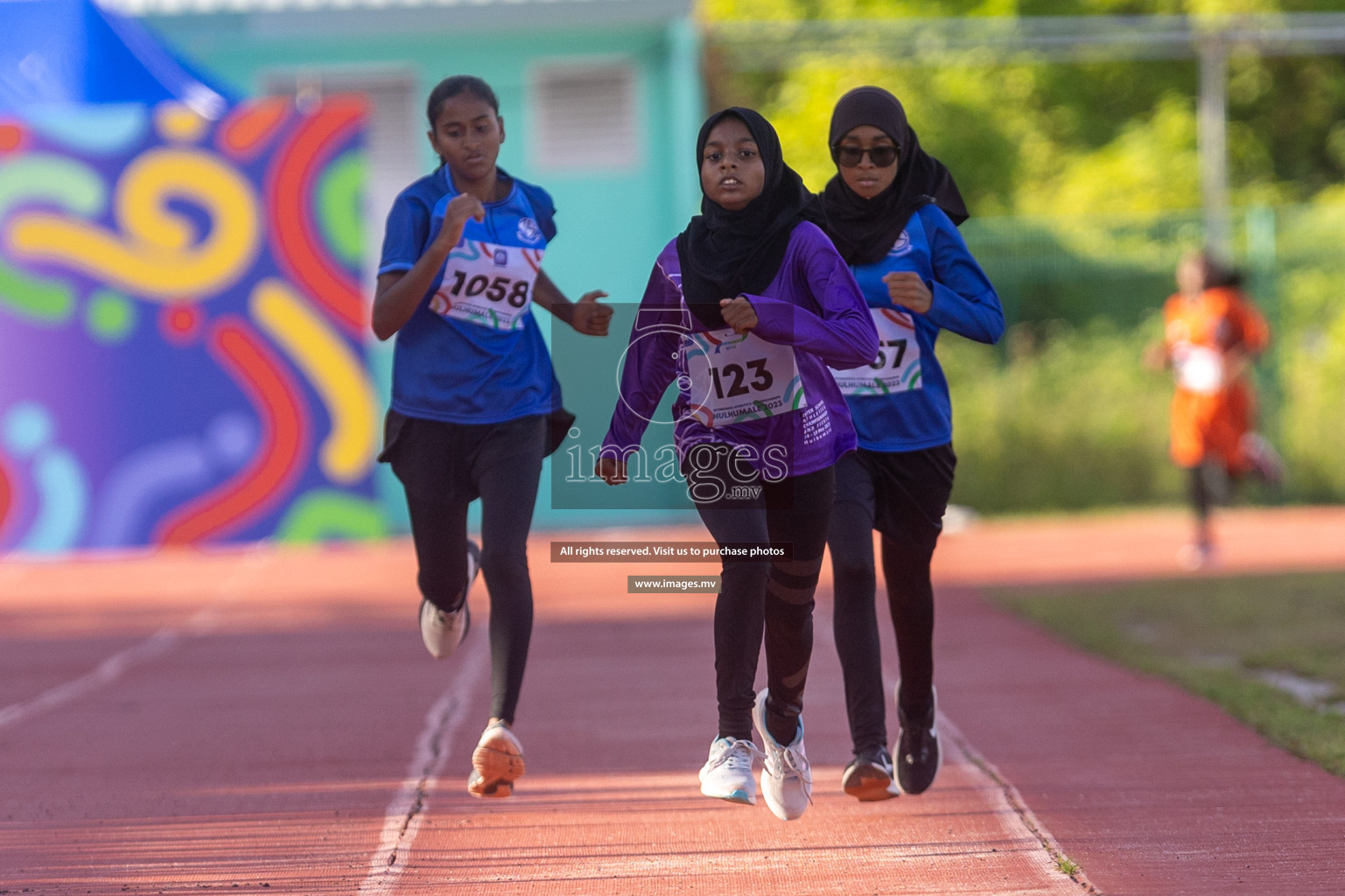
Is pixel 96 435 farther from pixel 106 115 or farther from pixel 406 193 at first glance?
pixel 406 193

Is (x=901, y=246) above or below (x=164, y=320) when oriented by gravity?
above

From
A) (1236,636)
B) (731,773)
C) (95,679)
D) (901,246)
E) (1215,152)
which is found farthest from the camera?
(1215,152)

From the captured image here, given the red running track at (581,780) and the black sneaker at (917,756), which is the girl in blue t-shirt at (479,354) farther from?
the black sneaker at (917,756)

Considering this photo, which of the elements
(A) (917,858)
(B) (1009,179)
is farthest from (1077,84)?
(A) (917,858)

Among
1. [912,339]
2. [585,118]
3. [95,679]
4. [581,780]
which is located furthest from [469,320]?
[585,118]

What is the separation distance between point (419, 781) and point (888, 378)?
A: 7.07 feet

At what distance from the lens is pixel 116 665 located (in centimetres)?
931

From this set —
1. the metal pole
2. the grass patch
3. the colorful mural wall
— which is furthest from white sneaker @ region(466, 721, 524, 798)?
the metal pole

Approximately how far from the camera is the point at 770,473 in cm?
449

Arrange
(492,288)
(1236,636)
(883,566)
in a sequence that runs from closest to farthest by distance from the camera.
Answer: (883,566) → (492,288) → (1236,636)

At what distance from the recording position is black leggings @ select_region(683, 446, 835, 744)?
4512mm

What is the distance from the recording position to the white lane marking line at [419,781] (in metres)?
4.46

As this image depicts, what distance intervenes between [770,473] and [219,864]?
5.97 ft

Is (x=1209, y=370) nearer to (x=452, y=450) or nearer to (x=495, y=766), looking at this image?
(x=452, y=450)
